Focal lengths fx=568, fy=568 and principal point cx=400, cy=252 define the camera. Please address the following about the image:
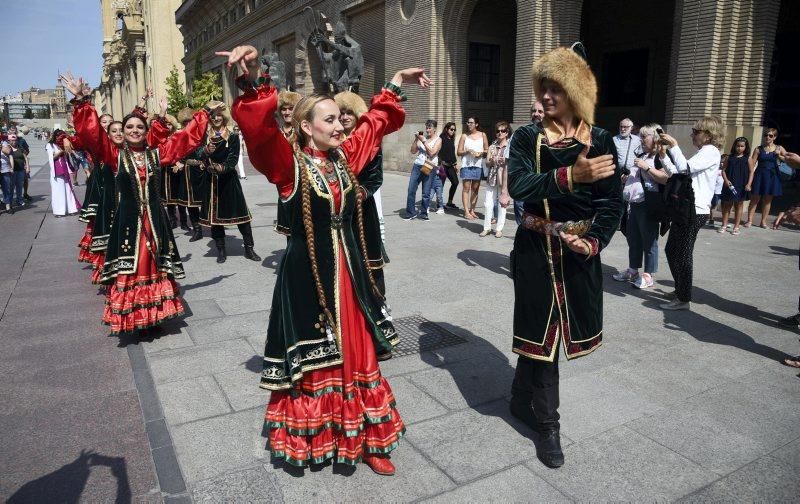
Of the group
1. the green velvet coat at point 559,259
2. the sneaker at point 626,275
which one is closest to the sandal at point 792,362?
the sneaker at point 626,275

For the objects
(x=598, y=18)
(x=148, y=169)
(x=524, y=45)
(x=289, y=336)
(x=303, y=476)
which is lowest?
(x=303, y=476)

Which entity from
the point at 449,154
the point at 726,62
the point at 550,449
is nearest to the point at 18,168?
the point at 449,154

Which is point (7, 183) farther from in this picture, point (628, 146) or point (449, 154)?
point (628, 146)

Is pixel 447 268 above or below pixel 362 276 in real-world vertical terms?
below

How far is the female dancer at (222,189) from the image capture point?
829cm

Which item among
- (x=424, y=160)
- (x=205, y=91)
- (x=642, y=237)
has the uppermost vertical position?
(x=205, y=91)

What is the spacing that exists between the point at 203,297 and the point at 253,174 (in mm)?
16582

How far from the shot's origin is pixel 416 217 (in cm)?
1187

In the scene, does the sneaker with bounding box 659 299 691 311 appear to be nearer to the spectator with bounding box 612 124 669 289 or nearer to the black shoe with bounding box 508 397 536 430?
the spectator with bounding box 612 124 669 289

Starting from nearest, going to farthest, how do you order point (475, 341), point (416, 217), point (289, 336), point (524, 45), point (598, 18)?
point (289, 336), point (475, 341), point (416, 217), point (524, 45), point (598, 18)

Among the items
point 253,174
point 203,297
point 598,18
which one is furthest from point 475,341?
point 598,18

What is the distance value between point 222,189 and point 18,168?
30.8 feet

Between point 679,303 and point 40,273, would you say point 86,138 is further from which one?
point 679,303

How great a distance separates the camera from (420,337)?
5188mm
